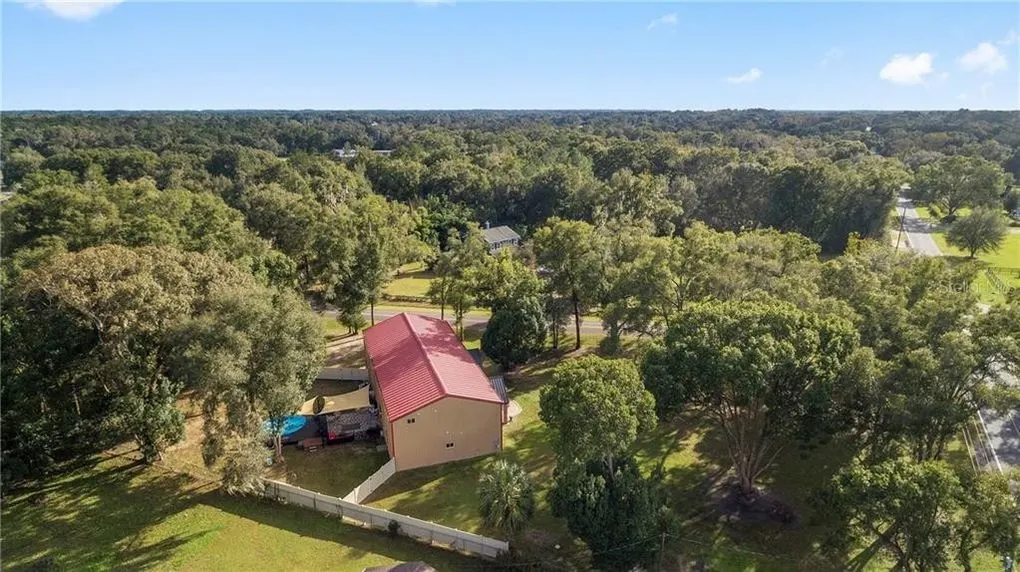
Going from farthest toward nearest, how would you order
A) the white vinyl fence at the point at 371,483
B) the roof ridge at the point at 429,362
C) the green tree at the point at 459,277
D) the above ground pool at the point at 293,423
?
the green tree at the point at 459,277 < the above ground pool at the point at 293,423 < the roof ridge at the point at 429,362 < the white vinyl fence at the point at 371,483

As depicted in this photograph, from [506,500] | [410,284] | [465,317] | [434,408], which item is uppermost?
[434,408]

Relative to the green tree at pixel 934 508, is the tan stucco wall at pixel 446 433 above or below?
below

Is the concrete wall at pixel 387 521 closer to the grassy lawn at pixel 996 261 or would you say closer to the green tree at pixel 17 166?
the grassy lawn at pixel 996 261

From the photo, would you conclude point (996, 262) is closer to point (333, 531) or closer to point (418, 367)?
point (418, 367)

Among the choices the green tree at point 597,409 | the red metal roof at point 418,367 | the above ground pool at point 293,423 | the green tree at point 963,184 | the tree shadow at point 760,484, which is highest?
the green tree at point 963,184

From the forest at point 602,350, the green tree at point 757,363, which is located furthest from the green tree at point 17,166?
the green tree at point 757,363

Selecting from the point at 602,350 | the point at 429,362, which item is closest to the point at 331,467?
the point at 429,362
